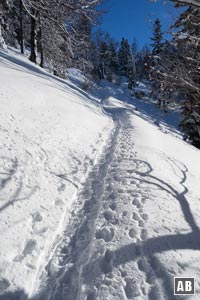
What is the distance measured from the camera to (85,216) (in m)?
4.49

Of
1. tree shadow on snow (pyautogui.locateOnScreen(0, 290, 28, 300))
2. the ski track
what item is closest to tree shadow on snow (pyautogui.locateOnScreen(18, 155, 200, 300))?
the ski track

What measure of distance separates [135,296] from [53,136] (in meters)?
4.89

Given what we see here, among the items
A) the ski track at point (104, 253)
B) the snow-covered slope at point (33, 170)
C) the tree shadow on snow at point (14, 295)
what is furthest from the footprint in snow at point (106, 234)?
the tree shadow on snow at point (14, 295)

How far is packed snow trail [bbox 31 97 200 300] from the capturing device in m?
3.00

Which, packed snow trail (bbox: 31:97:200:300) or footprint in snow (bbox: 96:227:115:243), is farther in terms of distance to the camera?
footprint in snow (bbox: 96:227:115:243)

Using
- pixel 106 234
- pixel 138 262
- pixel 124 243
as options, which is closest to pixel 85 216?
pixel 106 234

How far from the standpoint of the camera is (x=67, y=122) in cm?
860

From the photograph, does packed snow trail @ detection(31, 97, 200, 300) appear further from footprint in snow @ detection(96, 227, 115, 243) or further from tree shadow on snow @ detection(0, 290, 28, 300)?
tree shadow on snow @ detection(0, 290, 28, 300)

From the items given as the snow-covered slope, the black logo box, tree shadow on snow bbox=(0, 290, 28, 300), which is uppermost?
the black logo box

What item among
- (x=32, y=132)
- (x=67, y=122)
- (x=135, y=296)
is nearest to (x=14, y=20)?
(x=67, y=122)

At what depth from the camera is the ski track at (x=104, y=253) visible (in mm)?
2963

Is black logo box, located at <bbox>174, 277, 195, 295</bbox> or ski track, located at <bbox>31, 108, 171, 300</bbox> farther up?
black logo box, located at <bbox>174, 277, 195, 295</bbox>

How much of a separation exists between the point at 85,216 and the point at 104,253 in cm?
107

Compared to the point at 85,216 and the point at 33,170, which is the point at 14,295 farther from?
the point at 33,170
